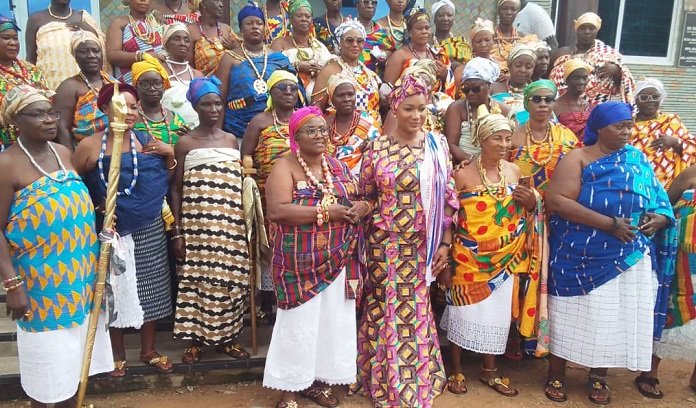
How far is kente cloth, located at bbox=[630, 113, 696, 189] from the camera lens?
4684 mm

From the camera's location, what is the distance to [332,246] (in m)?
3.56

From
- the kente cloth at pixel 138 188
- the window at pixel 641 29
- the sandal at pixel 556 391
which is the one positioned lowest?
the sandal at pixel 556 391

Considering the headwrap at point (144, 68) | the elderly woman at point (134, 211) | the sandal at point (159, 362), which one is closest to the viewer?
the elderly woman at point (134, 211)

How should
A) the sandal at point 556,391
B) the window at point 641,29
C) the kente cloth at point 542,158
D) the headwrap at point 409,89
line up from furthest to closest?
the window at point 641,29, the kente cloth at point 542,158, the sandal at point 556,391, the headwrap at point 409,89

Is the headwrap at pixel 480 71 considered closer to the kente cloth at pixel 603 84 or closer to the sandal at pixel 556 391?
the kente cloth at pixel 603 84

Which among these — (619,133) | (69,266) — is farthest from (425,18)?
(69,266)

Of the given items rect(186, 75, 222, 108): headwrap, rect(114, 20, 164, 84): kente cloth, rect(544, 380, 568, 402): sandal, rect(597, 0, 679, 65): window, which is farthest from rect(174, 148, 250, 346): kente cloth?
rect(597, 0, 679, 65): window

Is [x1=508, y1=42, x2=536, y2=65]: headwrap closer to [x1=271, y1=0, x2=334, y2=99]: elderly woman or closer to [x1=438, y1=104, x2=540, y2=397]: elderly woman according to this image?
[x1=438, y1=104, x2=540, y2=397]: elderly woman

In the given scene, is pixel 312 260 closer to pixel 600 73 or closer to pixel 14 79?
pixel 14 79

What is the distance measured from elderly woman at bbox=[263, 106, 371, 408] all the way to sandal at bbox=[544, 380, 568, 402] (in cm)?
154

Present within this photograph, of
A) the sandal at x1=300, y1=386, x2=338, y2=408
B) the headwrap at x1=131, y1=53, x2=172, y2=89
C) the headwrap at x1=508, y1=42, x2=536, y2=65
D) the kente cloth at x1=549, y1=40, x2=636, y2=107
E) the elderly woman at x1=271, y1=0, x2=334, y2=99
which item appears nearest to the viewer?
the headwrap at x1=131, y1=53, x2=172, y2=89

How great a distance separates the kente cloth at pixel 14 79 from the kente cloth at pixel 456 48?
3.73 m

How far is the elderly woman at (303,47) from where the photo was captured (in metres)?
5.09

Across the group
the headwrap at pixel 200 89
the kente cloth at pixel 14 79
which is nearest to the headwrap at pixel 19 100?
the headwrap at pixel 200 89
